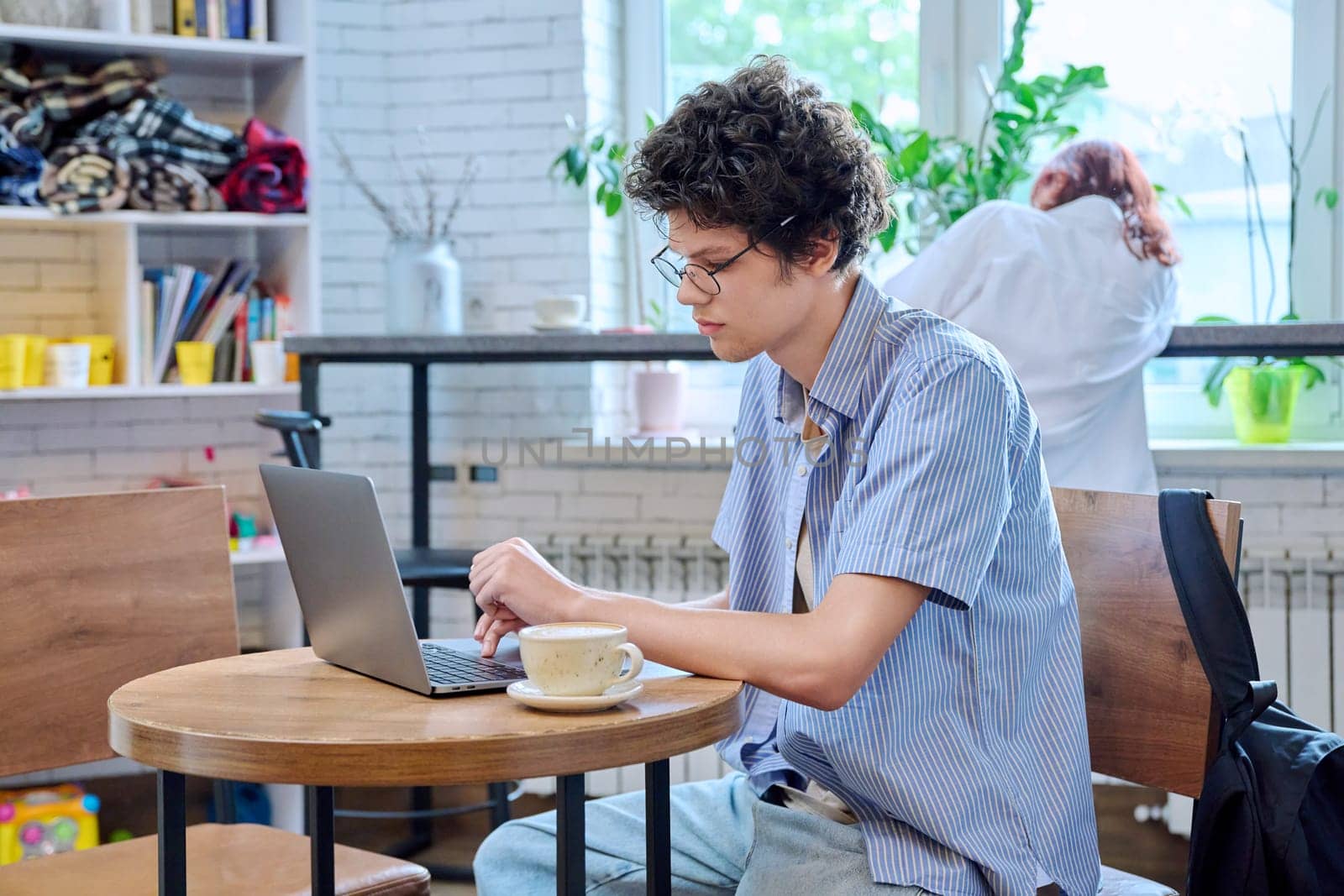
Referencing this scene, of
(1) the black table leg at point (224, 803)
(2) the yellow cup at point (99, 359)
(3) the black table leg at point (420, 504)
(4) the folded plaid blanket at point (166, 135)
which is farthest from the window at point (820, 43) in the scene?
(1) the black table leg at point (224, 803)

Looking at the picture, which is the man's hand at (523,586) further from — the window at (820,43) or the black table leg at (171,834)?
the window at (820,43)

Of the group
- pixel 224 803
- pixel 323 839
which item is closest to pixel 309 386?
pixel 224 803

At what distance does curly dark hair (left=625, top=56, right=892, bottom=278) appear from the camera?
1.38 meters

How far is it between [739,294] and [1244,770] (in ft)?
2.16

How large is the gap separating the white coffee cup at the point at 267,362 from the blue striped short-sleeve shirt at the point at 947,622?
2.04 metres

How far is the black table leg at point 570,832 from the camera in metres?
1.14

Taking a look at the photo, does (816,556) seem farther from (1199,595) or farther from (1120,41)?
(1120,41)

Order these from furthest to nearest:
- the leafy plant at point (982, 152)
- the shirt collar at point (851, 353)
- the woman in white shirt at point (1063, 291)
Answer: the leafy plant at point (982, 152) → the woman in white shirt at point (1063, 291) → the shirt collar at point (851, 353)

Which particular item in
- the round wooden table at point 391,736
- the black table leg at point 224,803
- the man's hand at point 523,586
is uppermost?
the man's hand at point 523,586

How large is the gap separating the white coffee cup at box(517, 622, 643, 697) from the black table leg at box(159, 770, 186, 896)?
1.14ft

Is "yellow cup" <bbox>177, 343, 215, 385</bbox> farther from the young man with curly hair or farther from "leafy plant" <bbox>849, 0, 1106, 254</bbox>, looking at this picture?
the young man with curly hair

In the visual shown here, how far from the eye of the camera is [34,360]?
3.03 m

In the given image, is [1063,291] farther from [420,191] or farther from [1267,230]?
[420,191]

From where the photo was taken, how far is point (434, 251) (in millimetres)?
3305
